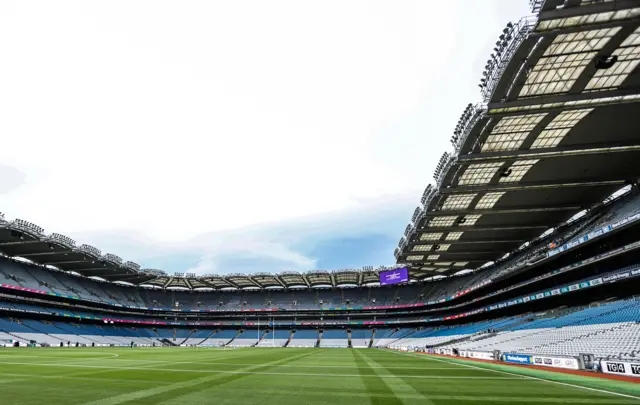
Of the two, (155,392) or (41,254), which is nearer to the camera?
(155,392)

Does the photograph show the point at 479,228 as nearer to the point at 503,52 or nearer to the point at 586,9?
the point at 503,52

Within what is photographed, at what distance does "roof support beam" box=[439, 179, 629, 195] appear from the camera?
3020 centimetres

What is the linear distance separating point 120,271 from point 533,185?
75.7m

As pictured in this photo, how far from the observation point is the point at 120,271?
2982 inches

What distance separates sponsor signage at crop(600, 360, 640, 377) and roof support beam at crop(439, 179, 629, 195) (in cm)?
1641

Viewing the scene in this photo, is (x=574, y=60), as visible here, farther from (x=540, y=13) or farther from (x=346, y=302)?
(x=346, y=302)

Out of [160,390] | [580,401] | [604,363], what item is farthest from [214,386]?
[604,363]

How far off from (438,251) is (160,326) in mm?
74611

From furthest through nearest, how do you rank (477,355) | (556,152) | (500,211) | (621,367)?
(500,211) → (477,355) → (556,152) → (621,367)

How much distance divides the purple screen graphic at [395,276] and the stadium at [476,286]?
0.21m

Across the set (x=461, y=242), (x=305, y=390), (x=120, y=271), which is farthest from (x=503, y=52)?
(x=120, y=271)

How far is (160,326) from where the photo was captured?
9412cm

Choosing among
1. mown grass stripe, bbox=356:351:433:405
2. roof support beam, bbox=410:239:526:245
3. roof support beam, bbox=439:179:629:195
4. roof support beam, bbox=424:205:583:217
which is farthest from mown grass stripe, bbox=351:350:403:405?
roof support beam, bbox=410:239:526:245

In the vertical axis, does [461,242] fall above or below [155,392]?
above
